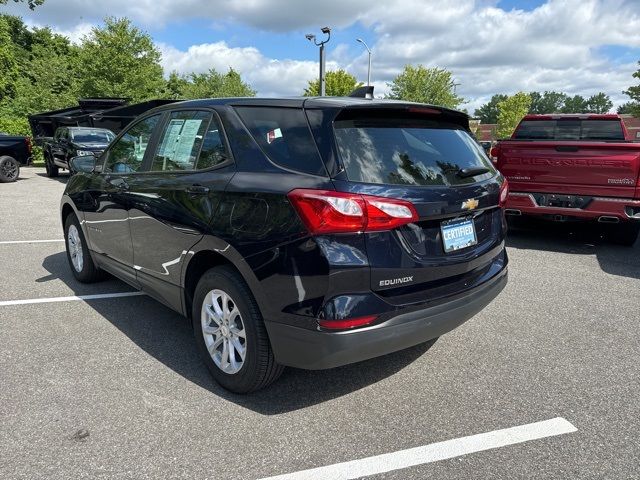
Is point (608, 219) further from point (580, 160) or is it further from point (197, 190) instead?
point (197, 190)

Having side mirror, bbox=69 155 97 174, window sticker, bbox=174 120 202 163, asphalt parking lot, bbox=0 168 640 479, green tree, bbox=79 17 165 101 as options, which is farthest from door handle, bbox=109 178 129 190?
green tree, bbox=79 17 165 101

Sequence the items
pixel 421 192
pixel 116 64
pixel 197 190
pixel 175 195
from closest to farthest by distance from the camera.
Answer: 1. pixel 421 192
2. pixel 197 190
3. pixel 175 195
4. pixel 116 64

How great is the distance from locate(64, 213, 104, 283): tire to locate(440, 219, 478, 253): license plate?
3602mm

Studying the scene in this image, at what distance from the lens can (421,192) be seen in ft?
8.32

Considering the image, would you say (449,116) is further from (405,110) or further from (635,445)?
(635,445)

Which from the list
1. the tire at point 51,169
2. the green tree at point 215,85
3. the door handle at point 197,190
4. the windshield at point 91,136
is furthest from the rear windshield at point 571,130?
the green tree at point 215,85

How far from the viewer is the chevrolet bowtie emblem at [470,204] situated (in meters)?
2.77

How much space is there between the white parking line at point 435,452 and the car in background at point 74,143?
14669 mm

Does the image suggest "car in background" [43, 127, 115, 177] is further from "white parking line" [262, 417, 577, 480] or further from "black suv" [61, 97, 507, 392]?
"white parking line" [262, 417, 577, 480]

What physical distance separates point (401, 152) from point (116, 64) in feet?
99.0

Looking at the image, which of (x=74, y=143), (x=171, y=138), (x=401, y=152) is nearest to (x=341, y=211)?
(x=401, y=152)

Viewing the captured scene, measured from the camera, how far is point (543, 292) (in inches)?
193

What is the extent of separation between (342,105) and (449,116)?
968mm

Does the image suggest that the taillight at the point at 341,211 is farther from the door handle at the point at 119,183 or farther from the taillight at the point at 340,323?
the door handle at the point at 119,183
